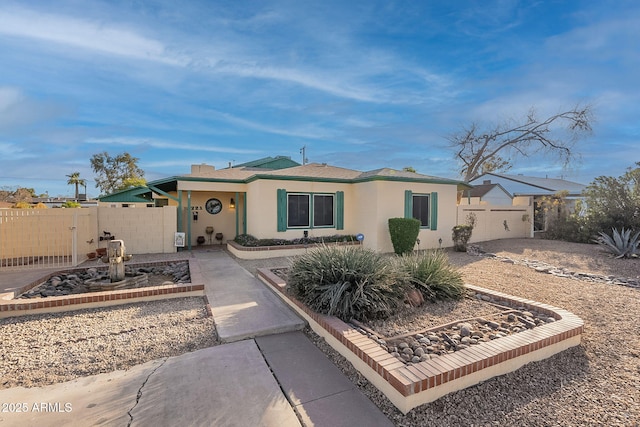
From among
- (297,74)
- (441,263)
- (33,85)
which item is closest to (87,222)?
(33,85)

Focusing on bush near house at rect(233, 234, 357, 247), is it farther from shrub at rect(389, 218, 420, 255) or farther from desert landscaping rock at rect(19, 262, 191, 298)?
desert landscaping rock at rect(19, 262, 191, 298)

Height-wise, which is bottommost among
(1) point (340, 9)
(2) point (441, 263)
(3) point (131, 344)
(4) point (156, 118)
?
(3) point (131, 344)

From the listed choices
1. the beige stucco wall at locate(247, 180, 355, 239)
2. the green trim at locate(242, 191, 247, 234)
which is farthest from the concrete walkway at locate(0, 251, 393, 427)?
the green trim at locate(242, 191, 247, 234)

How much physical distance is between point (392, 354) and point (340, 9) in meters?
9.02

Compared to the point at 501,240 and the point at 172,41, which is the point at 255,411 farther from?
the point at 501,240

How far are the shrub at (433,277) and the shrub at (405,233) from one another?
481 cm

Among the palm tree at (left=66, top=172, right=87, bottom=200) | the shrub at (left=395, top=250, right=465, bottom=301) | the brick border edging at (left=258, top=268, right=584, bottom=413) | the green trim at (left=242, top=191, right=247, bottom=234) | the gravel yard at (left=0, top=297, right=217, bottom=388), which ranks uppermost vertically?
the palm tree at (left=66, top=172, right=87, bottom=200)

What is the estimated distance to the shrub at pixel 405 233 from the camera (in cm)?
1004

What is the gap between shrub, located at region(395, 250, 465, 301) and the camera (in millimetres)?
4770

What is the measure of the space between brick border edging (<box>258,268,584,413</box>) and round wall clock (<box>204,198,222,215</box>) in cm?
1057

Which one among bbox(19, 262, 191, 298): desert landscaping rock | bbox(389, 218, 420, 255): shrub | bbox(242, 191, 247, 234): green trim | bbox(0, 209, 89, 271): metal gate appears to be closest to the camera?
bbox(19, 262, 191, 298): desert landscaping rock

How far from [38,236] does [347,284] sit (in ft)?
34.0

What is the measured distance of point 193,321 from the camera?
442cm

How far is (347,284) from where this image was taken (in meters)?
4.16
